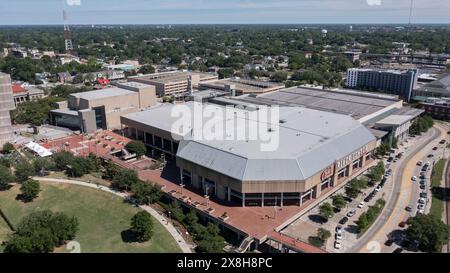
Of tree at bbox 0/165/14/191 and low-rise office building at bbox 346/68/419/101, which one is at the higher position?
low-rise office building at bbox 346/68/419/101

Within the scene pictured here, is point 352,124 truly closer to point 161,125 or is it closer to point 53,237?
point 161,125

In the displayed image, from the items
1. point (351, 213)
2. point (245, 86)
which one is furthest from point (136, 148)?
point (245, 86)

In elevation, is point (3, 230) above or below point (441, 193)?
below

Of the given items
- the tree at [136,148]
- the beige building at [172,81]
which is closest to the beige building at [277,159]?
the tree at [136,148]

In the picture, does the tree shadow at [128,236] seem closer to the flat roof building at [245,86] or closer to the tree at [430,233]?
the tree at [430,233]

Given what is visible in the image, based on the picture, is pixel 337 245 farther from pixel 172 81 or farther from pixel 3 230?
pixel 172 81

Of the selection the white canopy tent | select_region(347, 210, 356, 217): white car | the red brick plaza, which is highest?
the white canopy tent

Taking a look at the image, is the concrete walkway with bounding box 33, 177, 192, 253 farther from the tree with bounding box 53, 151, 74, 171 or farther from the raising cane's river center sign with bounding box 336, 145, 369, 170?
the raising cane's river center sign with bounding box 336, 145, 369, 170

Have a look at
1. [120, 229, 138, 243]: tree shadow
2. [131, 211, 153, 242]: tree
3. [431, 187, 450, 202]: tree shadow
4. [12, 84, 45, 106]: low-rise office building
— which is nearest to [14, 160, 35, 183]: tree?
[120, 229, 138, 243]: tree shadow
